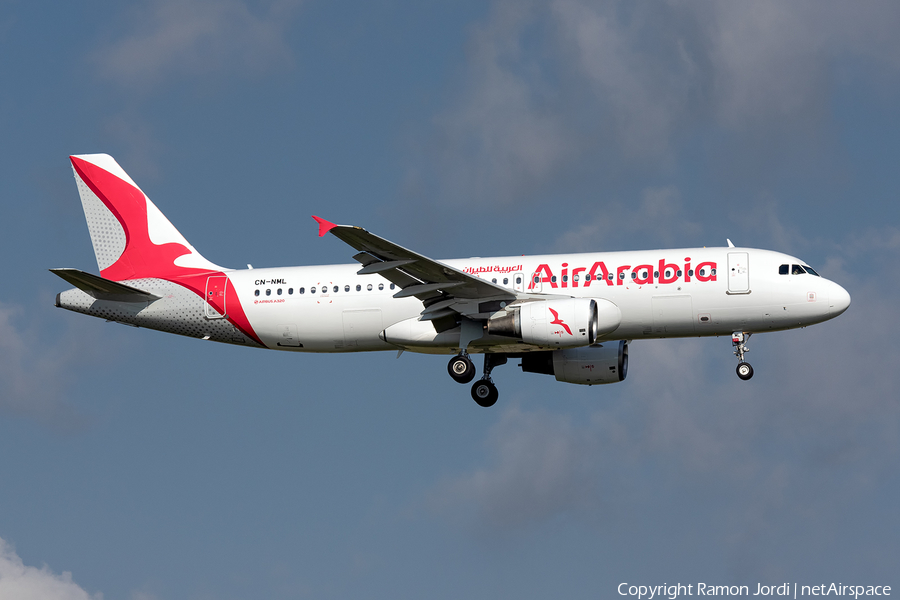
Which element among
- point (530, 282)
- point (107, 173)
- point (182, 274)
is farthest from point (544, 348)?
point (107, 173)

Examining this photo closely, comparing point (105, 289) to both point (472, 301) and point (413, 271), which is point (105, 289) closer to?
point (413, 271)

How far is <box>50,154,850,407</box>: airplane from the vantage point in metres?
39.3

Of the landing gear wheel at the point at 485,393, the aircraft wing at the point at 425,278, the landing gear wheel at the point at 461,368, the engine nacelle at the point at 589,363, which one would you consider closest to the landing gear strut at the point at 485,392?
the landing gear wheel at the point at 485,393

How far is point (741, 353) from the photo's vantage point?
4094 cm

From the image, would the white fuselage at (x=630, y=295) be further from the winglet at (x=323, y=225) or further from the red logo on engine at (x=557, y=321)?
the winglet at (x=323, y=225)

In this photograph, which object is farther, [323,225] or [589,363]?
[589,363]

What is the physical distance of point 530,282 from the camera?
41.2 m

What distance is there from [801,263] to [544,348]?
9.60m

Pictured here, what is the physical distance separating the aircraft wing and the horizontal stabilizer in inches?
422

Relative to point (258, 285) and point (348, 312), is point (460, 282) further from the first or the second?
point (258, 285)

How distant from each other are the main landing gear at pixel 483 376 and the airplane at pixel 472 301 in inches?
1.9

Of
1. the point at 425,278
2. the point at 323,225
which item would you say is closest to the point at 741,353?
the point at 425,278

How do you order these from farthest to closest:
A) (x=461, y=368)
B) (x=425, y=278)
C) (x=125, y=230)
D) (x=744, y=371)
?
1. (x=125, y=230)
2. (x=461, y=368)
3. (x=744, y=371)
4. (x=425, y=278)

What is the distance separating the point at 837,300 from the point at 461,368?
1335 cm
